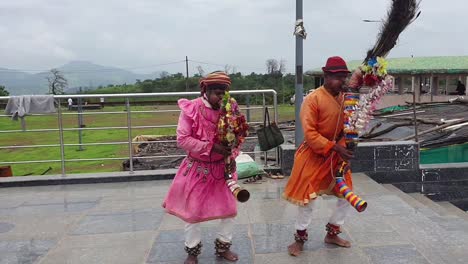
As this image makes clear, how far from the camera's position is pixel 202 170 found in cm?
319

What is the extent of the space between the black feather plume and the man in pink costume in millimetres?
1205

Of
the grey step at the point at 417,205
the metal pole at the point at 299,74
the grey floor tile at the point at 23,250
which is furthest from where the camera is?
the metal pole at the point at 299,74

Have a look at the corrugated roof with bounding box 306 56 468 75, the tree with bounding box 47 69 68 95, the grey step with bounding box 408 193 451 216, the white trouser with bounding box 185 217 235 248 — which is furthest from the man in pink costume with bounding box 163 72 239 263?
the tree with bounding box 47 69 68 95

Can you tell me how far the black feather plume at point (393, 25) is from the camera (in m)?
3.24

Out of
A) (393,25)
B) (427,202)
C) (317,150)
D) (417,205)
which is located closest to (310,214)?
(317,150)

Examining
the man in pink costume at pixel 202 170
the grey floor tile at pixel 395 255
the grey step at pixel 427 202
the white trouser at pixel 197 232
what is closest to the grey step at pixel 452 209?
the grey step at pixel 427 202

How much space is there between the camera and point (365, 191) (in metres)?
5.37

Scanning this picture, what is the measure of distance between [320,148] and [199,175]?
36.3 inches

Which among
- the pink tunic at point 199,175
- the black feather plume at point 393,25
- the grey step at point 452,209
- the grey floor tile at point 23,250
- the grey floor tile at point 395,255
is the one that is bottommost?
the grey step at point 452,209

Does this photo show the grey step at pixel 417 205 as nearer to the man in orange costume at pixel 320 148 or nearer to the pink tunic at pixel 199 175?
the man in orange costume at pixel 320 148

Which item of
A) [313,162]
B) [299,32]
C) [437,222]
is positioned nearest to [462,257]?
[437,222]

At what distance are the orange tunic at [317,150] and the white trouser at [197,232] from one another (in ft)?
1.77

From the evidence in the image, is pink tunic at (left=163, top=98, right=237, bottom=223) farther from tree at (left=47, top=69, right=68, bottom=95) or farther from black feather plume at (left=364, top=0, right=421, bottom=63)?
tree at (left=47, top=69, right=68, bottom=95)

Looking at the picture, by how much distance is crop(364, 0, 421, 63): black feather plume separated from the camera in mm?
3238
